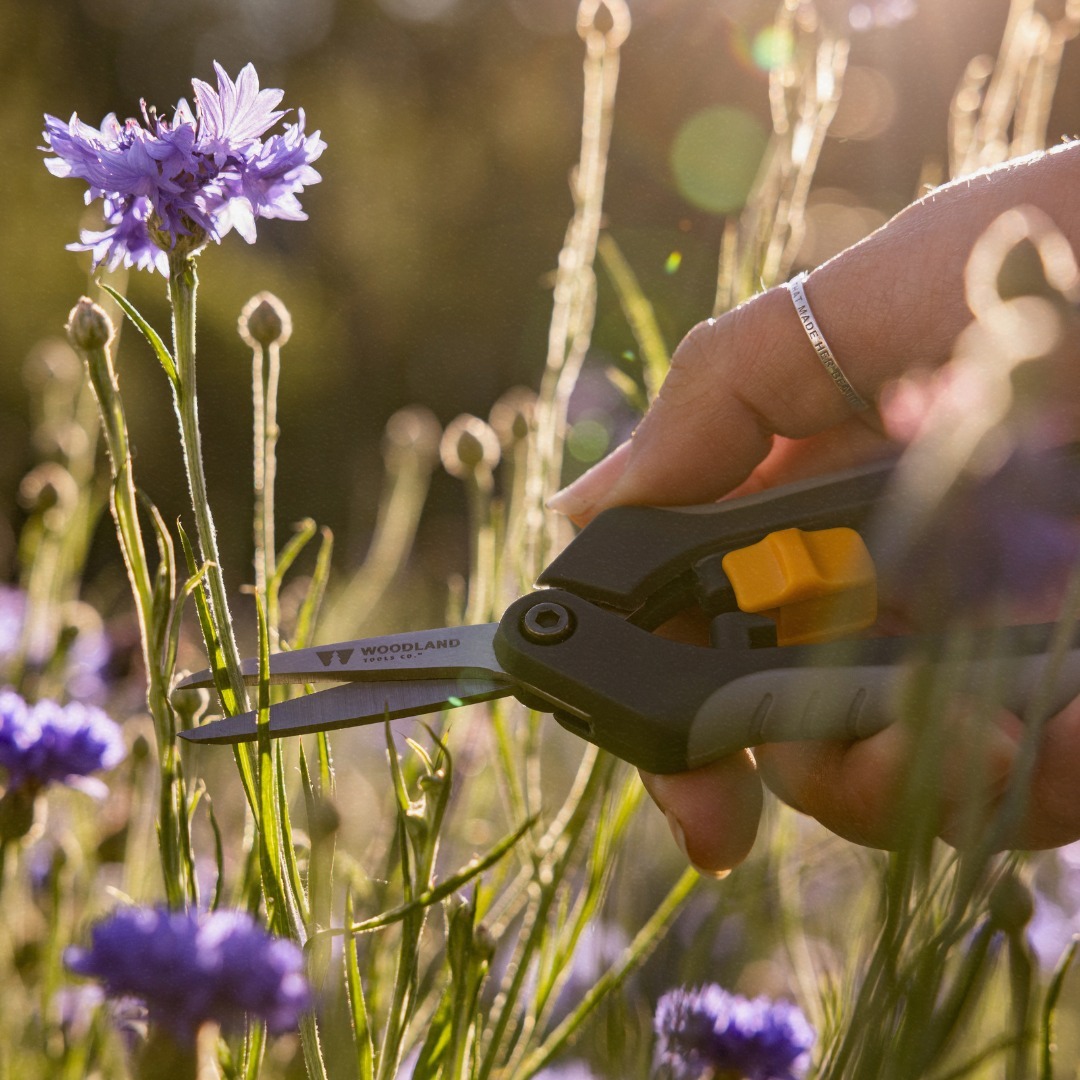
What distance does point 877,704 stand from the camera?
59 centimetres

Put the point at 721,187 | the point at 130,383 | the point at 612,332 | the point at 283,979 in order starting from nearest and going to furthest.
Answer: the point at 283,979
the point at 721,187
the point at 612,332
the point at 130,383

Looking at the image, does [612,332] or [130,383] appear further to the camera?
[130,383]

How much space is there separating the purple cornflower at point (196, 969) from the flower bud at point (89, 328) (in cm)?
26

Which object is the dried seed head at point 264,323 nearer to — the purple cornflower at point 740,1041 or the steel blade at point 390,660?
the steel blade at point 390,660

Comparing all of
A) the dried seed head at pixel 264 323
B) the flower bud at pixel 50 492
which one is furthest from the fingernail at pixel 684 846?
the flower bud at pixel 50 492

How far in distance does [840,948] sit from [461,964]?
0.46 meters

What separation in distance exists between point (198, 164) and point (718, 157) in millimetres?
2081

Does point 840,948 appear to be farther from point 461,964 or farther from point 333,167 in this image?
point 333,167

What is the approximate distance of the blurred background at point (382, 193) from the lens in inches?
100

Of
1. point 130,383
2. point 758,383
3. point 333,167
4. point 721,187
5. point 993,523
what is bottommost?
point 993,523

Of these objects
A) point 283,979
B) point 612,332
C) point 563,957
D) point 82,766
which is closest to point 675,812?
point 563,957

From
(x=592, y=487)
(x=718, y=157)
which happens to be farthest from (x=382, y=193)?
(x=592, y=487)

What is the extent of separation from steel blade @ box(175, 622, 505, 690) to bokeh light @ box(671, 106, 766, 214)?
1.30 metres

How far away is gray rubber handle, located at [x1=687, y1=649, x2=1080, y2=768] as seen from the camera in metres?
0.57
